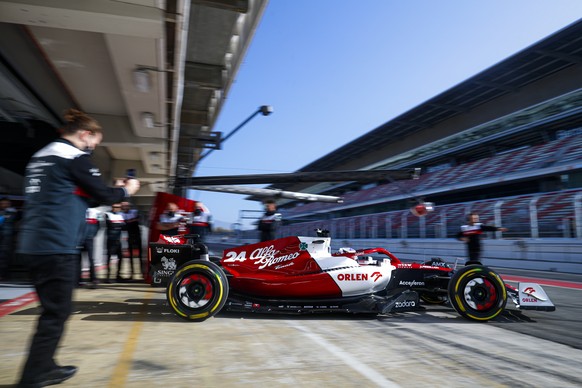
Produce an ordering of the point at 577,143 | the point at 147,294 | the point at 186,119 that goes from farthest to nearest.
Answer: the point at 577,143, the point at 186,119, the point at 147,294

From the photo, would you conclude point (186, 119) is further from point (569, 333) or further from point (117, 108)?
point (569, 333)

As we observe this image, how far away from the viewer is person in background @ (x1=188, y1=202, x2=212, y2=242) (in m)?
7.77

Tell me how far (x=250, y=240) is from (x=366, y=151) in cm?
1477

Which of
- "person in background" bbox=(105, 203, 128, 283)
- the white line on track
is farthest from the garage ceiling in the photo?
the white line on track

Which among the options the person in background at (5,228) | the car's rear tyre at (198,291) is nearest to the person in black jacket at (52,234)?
the car's rear tyre at (198,291)

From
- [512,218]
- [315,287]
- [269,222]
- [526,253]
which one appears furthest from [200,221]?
[512,218]

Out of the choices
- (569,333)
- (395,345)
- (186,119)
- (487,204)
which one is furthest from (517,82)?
(395,345)

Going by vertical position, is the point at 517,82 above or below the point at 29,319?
above

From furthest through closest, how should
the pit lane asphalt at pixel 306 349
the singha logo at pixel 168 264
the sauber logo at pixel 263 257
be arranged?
1. the singha logo at pixel 168 264
2. the sauber logo at pixel 263 257
3. the pit lane asphalt at pixel 306 349

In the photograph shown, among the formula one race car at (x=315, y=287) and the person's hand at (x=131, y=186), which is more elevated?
the person's hand at (x=131, y=186)

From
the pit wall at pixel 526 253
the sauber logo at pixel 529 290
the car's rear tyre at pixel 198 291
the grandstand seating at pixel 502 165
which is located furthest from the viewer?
the grandstand seating at pixel 502 165

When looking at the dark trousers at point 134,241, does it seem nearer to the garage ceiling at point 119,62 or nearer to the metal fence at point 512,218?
the garage ceiling at point 119,62

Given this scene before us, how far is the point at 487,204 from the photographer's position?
61.5 ft

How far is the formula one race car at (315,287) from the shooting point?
431 centimetres
